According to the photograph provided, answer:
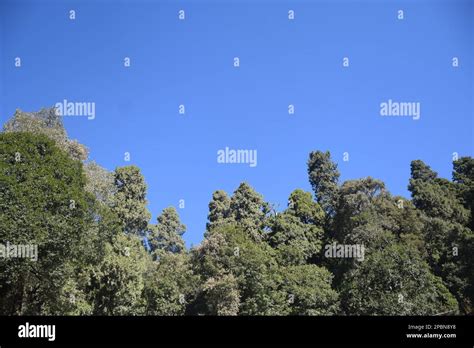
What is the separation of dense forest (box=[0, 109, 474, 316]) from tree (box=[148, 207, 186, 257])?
5.28m

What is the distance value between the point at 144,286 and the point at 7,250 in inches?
585

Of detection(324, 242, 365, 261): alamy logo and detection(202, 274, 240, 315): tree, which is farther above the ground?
detection(324, 242, 365, 261): alamy logo

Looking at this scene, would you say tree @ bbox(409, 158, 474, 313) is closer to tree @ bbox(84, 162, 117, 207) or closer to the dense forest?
the dense forest

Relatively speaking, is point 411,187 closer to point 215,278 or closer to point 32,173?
point 215,278

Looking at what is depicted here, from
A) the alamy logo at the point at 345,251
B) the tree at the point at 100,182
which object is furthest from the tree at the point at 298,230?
the tree at the point at 100,182

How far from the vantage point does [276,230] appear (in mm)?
38625

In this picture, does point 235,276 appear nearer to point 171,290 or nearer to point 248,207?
point 171,290

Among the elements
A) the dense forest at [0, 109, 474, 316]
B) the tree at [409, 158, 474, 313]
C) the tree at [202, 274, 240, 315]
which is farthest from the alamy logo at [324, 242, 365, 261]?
the tree at [202, 274, 240, 315]

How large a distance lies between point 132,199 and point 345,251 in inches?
601
